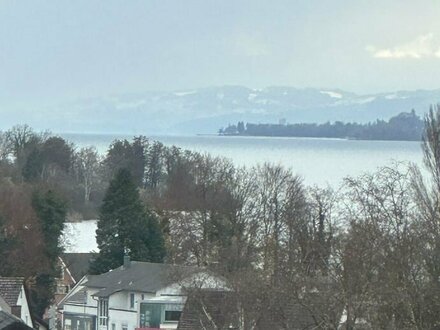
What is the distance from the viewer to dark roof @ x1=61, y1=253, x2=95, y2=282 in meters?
73.1

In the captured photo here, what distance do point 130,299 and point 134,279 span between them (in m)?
0.87

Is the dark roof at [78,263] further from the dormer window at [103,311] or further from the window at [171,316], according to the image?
the window at [171,316]

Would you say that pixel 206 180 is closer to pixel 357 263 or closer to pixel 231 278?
pixel 231 278

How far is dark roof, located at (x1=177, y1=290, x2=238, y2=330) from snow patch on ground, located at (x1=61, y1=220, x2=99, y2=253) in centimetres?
2688

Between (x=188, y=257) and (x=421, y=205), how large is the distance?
78.4 feet

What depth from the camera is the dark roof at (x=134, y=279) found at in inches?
2072

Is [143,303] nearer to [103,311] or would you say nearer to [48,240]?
[103,311]

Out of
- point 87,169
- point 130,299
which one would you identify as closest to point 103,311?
point 130,299

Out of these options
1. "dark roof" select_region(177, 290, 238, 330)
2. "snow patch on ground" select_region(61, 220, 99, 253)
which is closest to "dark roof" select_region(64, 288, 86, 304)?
"snow patch on ground" select_region(61, 220, 99, 253)

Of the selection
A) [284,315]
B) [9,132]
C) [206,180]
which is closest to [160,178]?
[9,132]

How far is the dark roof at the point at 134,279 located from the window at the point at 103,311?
1.87 feet

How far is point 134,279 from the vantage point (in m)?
55.6

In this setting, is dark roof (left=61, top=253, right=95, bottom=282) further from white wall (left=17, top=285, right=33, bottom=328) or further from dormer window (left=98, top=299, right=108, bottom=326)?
white wall (left=17, top=285, right=33, bottom=328)

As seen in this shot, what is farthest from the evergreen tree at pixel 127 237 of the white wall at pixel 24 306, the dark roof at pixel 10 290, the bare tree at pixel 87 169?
the bare tree at pixel 87 169
